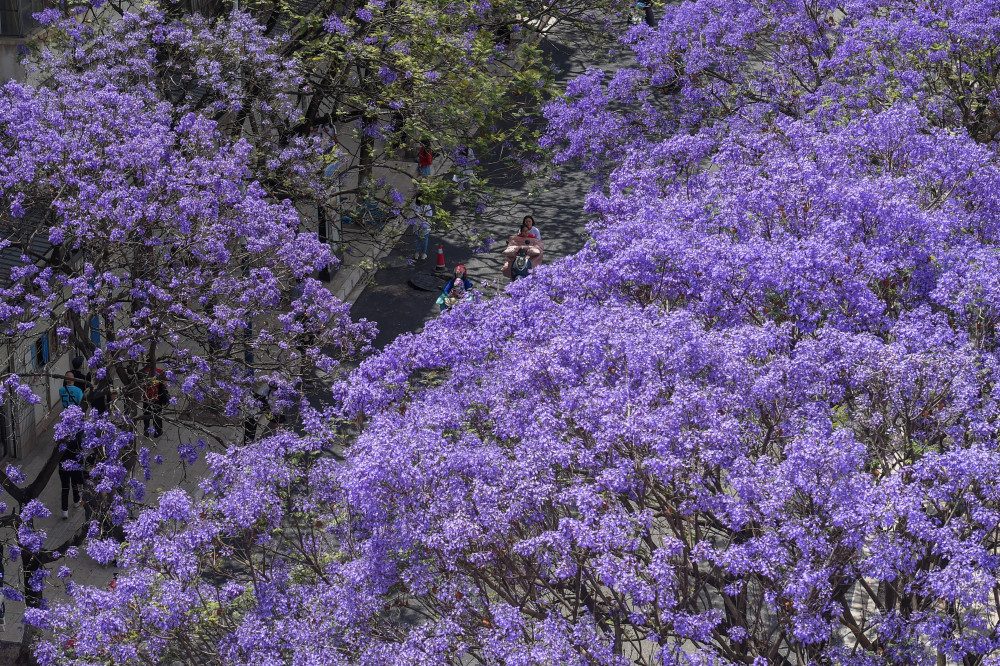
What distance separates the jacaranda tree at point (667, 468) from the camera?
11102mm

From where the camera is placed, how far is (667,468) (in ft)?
38.3

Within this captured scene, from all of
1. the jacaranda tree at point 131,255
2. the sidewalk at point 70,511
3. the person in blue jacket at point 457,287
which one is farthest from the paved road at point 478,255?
the jacaranda tree at point 131,255

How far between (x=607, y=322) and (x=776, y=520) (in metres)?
3.07

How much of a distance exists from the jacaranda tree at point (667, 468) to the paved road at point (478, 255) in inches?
351

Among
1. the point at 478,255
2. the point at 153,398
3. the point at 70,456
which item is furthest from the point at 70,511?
the point at 478,255

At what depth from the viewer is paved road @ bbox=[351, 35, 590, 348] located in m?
24.1

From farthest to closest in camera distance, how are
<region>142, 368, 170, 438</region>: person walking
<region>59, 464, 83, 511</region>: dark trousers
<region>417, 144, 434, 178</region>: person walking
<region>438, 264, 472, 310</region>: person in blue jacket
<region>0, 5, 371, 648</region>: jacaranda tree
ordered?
<region>417, 144, 434, 178</region>: person walking < <region>438, 264, 472, 310</region>: person in blue jacket < <region>59, 464, 83, 511</region>: dark trousers < <region>142, 368, 170, 438</region>: person walking < <region>0, 5, 371, 648</region>: jacaranda tree

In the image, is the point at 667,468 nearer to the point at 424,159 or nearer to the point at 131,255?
the point at 131,255

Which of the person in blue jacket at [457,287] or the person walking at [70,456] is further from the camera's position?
the person in blue jacket at [457,287]

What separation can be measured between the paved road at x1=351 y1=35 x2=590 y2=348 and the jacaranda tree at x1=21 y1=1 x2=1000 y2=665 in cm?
891

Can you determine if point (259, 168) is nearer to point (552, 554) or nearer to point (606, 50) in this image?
point (552, 554)

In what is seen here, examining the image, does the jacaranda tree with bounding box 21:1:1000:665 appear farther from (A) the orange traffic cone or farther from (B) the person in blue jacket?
(A) the orange traffic cone

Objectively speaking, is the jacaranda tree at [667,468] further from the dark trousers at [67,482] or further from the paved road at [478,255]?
the paved road at [478,255]

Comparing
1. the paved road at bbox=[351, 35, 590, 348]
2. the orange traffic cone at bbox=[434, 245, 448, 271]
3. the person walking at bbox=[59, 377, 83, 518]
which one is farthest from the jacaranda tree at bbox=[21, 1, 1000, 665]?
the orange traffic cone at bbox=[434, 245, 448, 271]
